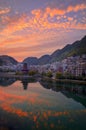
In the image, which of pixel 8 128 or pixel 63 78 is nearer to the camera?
pixel 8 128

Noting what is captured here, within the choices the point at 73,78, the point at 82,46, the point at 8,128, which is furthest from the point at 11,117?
the point at 82,46

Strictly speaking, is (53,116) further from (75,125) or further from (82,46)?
(82,46)

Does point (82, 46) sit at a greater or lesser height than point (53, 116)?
greater

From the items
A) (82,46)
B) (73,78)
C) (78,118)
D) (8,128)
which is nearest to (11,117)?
(8,128)

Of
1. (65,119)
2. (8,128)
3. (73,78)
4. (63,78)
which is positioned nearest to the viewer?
(8,128)

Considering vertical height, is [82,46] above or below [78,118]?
above

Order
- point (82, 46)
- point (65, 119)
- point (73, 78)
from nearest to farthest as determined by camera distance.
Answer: point (65, 119) → point (73, 78) → point (82, 46)

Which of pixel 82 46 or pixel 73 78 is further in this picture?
pixel 82 46

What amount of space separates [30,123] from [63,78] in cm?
3585

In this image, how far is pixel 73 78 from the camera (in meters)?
44.4

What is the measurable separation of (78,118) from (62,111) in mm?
2150

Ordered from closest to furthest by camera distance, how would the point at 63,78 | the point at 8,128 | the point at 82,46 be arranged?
the point at 8,128
the point at 63,78
the point at 82,46

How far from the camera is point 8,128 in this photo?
10773mm

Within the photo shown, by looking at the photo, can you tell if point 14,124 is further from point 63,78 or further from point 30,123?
point 63,78
